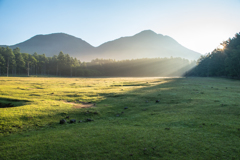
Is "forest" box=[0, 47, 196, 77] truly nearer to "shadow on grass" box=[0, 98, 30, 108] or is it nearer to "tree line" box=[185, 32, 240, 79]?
"tree line" box=[185, 32, 240, 79]

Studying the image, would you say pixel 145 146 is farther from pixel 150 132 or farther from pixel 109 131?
pixel 109 131

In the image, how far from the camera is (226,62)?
222ft

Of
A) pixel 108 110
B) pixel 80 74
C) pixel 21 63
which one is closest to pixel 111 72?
pixel 80 74

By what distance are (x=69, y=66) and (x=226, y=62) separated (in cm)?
11580

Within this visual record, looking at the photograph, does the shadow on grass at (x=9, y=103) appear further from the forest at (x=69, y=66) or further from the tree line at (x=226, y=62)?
the forest at (x=69, y=66)

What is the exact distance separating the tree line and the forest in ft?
105

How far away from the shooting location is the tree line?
208 feet

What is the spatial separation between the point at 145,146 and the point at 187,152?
1.69 meters

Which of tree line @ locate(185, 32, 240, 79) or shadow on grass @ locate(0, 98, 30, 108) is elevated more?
tree line @ locate(185, 32, 240, 79)

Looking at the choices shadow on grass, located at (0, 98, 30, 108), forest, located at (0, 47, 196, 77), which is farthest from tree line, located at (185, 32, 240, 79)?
shadow on grass, located at (0, 98, 30, 108)

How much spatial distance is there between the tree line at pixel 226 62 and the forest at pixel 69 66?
3212cm

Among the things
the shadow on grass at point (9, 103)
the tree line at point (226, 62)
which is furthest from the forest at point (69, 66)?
the shadow on grass at point (9, 103)

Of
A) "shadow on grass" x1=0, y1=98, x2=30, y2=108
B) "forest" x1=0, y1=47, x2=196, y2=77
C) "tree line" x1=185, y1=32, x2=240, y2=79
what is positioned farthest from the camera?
"forest" x1=0, y1=47, x2=196, y2=77

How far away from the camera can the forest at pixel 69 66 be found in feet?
349
